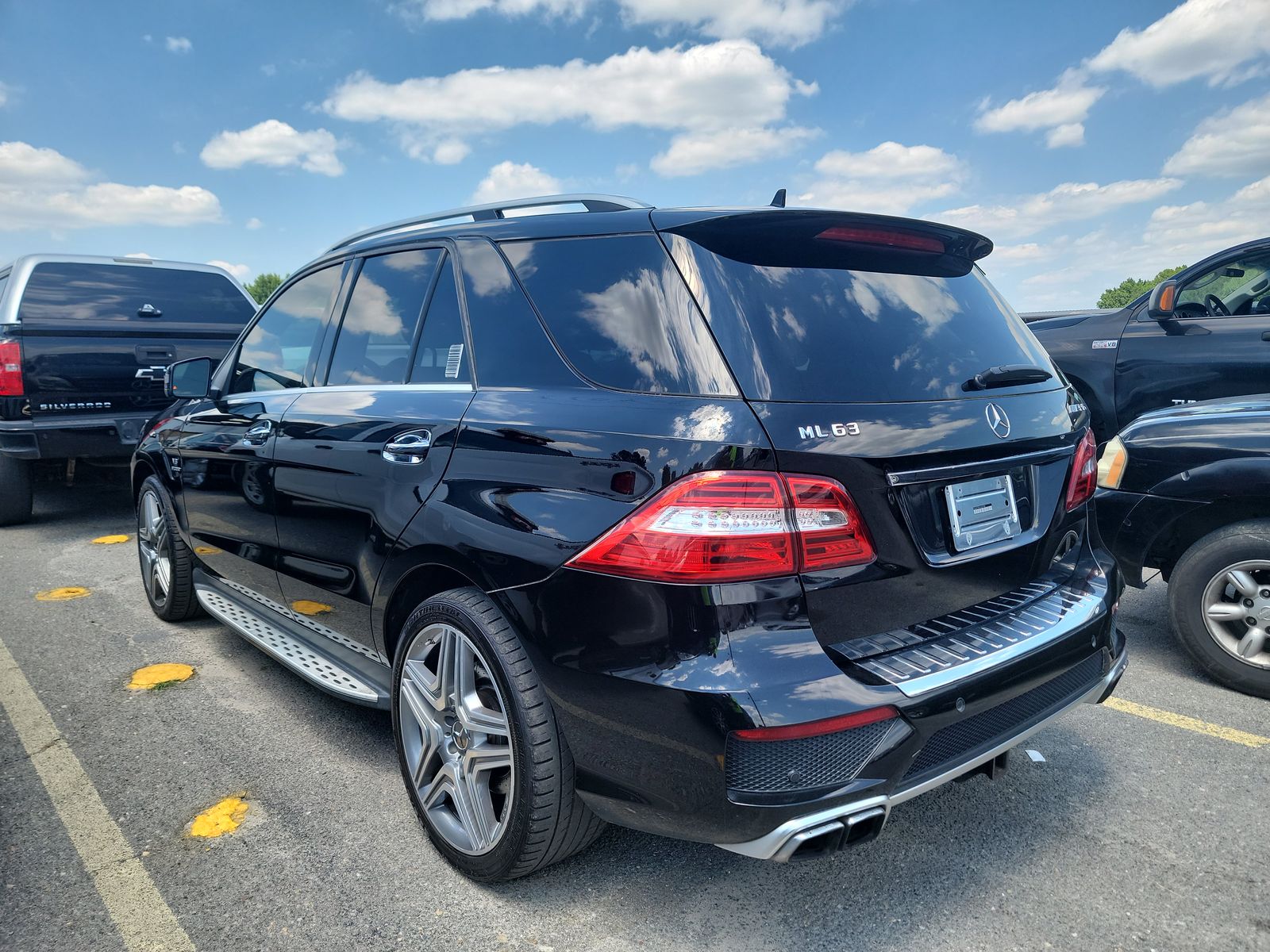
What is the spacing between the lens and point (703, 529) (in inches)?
67.9

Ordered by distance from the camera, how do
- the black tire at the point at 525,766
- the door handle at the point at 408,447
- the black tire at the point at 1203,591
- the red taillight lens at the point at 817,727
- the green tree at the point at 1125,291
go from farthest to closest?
the green tree at the point at 1125,291
the black tire at the point at 1203,591
the door handle at the point at 408,447
the black tire at the point at 525,766
the red taillight lens at the point at 817,727

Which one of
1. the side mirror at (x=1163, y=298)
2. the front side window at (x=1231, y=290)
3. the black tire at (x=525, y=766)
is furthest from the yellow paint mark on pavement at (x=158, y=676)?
the front side window at (x=1231, y=290)

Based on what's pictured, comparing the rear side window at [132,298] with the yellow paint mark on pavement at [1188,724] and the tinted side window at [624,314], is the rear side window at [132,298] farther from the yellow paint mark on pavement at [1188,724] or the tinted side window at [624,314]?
the yellow paint mark on pavement at [1188,724]

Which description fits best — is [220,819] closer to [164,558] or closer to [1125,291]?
[164,558]

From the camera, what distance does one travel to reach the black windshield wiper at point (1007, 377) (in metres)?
2.17

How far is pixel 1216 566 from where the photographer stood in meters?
3.39

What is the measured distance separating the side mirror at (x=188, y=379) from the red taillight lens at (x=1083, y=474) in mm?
3635

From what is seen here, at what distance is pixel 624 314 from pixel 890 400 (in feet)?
2.11

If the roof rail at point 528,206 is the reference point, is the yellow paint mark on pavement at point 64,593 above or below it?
Answer: below

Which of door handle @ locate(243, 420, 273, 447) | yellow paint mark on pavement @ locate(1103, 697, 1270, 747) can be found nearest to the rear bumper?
door handle @ locate(243, 420, 273, 447)

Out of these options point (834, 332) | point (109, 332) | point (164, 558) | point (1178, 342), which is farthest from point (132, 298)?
point (1178, 342)

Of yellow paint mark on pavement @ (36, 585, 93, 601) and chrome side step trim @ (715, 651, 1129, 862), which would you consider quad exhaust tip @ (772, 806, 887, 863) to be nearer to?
chrome side step trim @ (715, 651, 1129, 862)

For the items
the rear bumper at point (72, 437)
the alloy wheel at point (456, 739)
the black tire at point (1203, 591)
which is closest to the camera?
the alloy wheel at point (456, 739)

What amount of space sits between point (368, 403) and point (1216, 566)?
10.6 feet
